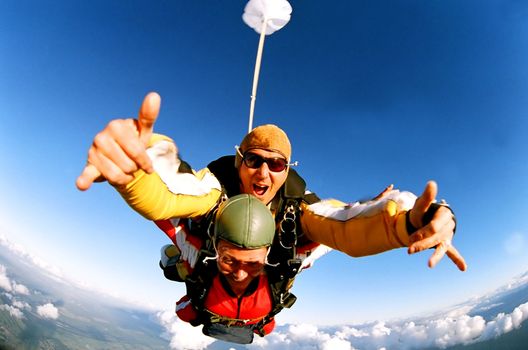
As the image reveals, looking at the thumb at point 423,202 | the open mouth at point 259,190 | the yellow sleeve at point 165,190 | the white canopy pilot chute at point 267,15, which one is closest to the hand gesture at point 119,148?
the yellow sleeve at point 165,190

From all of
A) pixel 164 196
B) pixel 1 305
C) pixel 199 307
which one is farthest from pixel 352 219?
pixel 1 305

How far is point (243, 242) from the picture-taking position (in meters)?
2.35

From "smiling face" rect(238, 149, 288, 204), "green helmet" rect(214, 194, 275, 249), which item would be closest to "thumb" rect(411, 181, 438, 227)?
"green helmet" rect(214, 194, 275, 249)

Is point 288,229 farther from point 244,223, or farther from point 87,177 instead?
point 87,177

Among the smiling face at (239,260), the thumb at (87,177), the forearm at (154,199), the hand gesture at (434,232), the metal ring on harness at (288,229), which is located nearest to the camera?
the thumb at (87,177)

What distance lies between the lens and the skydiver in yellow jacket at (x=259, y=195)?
131 centimetres

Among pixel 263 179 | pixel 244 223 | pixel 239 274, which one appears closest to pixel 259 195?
pixel 263 179

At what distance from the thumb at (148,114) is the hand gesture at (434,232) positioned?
1199 millimetres

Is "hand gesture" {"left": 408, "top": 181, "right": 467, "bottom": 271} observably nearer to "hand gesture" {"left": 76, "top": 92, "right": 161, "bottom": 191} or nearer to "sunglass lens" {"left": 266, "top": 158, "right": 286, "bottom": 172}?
"hand gesture" {"left": 76, "top": 92, "right": 161, "bottom": 191}

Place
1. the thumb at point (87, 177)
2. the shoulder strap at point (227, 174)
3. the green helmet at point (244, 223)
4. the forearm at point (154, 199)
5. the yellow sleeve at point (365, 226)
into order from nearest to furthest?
1. the thumb at point (87, 177)
2. the forearm at point (154, 199)
3. the yellow sleeve at point (365, 226)
4. the green helmet at point (244, 223)
5. the shoulder strap at point (227, 174)

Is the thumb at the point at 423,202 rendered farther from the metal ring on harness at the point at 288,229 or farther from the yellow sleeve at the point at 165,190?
the yellow sleeve at the point at 165,190

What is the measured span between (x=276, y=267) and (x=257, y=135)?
1166 mm

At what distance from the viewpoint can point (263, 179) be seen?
2.77m

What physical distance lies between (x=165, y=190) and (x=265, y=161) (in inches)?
46.8
